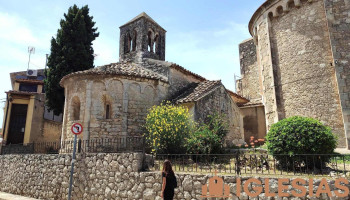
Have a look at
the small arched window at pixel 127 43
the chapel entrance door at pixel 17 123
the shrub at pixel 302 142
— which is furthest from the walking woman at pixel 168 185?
the chapel entrance door at pixel 17 123

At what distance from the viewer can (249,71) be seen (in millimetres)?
23750

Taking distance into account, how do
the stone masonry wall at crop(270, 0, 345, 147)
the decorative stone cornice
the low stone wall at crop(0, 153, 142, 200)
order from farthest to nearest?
the decorative stone cornice → the stone masonry wall at crop(270, 0, 345, 147) → the low stone wall at crop(0, 153, 142, 200)

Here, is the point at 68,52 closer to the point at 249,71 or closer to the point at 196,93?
the point at 196,93


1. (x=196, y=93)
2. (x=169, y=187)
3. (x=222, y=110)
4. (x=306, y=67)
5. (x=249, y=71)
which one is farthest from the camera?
(x=249, y=71)

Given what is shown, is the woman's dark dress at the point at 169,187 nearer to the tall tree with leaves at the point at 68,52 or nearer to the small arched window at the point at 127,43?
the small arched window at the point at 127,43

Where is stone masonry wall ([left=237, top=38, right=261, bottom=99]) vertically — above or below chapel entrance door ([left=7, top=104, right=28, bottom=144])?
above

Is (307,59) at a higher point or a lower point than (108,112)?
higher

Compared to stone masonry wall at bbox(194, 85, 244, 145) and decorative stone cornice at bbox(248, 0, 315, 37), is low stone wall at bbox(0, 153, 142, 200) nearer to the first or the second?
stone masonry wall at bbox(194, 85, 244, 145)

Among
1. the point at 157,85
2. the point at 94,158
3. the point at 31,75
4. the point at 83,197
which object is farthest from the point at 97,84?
the point at 31,75

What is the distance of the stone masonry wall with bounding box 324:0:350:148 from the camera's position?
34.5 feet

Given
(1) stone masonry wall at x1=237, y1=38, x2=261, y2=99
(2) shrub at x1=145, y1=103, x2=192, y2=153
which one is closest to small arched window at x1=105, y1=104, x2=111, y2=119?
(2) shrub at x1=145, y1=103, x2=192, y2=153

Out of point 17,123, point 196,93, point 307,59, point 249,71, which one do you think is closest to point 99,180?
point 196,93

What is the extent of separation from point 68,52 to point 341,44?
677 inches

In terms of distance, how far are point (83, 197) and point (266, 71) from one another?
37.7 ft
